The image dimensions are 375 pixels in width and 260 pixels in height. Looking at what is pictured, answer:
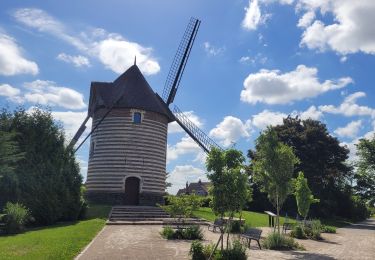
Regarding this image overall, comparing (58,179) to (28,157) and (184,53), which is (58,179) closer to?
(28,157)

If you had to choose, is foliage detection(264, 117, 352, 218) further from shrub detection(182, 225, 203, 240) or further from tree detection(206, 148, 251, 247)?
tree detection(206, 148, 251, 247)

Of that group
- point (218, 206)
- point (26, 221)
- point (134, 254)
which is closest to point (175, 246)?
point (134, 254)

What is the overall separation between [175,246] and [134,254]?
2781 millimetres

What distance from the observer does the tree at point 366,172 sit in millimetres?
49438

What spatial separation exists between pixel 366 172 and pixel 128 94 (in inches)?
1235

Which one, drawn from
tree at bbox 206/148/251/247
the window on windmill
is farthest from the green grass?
tree at bbox 206/148/251/247

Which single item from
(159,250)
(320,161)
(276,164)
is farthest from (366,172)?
(159,250)

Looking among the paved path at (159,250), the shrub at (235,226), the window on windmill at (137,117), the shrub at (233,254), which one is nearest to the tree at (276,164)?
the paved path at (159,250)

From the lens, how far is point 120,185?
3512 cm

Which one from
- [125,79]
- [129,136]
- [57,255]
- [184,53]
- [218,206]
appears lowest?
[57,255]

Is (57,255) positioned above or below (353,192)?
below

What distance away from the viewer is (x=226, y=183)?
13492 mm

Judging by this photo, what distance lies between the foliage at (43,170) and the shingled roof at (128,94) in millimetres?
10141

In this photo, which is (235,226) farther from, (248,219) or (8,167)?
(8,167)
